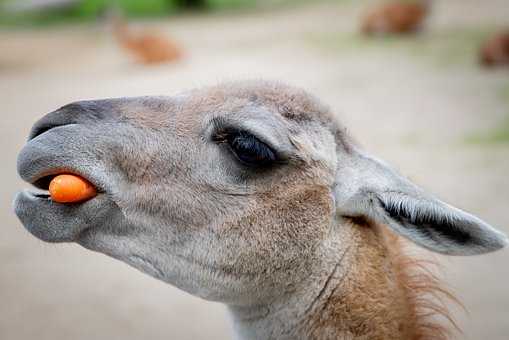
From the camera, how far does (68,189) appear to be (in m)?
2.67

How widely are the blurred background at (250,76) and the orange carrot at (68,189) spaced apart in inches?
91.0

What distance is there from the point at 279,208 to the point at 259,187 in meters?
0.12

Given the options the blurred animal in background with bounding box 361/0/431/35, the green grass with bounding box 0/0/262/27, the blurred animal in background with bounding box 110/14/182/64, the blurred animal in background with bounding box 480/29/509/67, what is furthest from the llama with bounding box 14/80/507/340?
the green grass with bounding box 0/0/262/27

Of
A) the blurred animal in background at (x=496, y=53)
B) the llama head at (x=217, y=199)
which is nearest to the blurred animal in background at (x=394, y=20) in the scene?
the blurred animal in background at (x=496, y=53)

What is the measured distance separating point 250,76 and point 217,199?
4259 mm

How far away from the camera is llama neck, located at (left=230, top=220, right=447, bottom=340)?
2.85 m

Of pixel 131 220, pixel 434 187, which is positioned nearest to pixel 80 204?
pixel 131 220

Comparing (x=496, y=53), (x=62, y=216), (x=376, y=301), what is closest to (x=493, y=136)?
(x=496, y=53)

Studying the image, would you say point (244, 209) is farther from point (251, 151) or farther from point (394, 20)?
point (394, 20)

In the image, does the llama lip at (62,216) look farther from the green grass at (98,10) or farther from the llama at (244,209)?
the green grass at (98,10)

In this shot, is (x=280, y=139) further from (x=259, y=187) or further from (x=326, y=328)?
(x=326, y=328)

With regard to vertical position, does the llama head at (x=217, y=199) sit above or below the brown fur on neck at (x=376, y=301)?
above

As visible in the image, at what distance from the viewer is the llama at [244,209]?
9.01 ft

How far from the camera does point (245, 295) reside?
2848mm
